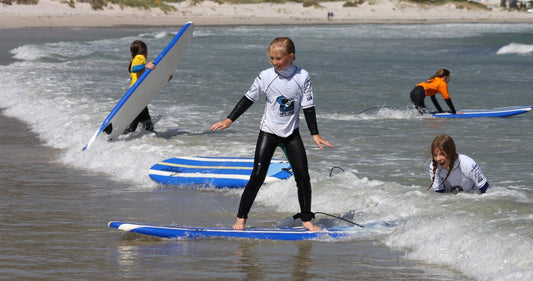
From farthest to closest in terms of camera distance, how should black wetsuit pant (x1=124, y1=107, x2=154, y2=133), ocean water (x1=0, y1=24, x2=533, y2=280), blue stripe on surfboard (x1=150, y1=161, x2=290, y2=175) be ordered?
black wetsuit pant (x1=124, y1=107, x2=154, y2=133) < blue stripe on surfboard (x1=150, y1=161, x2=290, y2=175) < ocean water (x1=0, y1=24, x2=533, y2=280)

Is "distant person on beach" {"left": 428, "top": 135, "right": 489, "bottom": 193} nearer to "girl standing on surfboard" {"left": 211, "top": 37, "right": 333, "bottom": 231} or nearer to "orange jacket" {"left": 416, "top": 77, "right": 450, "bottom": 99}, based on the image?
"girl standing on surfboard" {"left": 211, "top": 37, "right": 333, "bottom": 231}

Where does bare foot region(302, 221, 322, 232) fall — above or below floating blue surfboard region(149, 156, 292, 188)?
above

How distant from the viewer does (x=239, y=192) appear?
7.93 metres

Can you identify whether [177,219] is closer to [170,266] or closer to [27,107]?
[170,266]

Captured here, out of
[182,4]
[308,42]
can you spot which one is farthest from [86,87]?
[182,4]

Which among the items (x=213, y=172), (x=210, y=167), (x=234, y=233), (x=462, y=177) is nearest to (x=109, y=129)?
(x=210, y=167)

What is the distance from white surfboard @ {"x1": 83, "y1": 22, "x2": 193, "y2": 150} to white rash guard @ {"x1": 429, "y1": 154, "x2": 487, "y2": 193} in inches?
181

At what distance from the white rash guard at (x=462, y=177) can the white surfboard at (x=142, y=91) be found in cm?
460

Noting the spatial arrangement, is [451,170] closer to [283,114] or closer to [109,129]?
[283,114]

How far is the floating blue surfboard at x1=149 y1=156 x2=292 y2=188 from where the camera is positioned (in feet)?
26.3

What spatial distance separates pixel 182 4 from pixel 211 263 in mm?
82616

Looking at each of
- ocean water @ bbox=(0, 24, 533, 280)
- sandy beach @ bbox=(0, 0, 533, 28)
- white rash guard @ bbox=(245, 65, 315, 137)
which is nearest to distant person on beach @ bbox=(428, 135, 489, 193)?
ocean water @ bbox=(0, 24, 533, 280)

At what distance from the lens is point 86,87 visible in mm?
17859

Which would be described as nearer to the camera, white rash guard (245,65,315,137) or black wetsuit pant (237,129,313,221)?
white rash guard (245,65,315,137)
